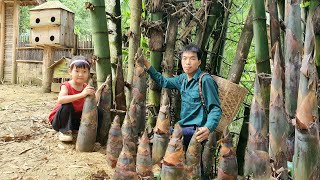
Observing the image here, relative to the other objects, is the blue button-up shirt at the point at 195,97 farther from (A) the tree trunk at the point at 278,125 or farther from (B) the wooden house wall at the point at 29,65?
(B) the wooden house wall at the point at 29,65

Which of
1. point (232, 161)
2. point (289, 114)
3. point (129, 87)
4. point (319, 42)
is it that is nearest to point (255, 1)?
point (319, 42)

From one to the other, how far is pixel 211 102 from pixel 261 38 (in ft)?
2.11

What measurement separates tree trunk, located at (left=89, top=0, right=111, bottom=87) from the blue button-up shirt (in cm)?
41

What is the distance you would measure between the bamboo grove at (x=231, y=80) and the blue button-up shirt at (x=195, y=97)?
0.15m

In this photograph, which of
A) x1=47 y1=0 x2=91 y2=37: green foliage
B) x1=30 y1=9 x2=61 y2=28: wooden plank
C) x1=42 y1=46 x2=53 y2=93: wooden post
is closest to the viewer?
x1=30 y1=9 x2=61 y2=28: wooden plank

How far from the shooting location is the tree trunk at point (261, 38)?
2.38 m

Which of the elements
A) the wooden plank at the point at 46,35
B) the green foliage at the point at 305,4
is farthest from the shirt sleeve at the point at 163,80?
the wooden plank at the point at 46,35

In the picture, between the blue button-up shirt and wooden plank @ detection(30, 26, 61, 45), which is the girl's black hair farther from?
wooden plank @ detection(30, 26, 61, 45)

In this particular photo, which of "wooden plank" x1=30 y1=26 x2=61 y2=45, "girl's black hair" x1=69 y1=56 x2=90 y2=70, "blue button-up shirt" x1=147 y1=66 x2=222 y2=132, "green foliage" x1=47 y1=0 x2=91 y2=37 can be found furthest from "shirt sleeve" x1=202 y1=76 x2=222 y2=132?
"green foliage" x1=47 y1=0 x2=91 y2=37

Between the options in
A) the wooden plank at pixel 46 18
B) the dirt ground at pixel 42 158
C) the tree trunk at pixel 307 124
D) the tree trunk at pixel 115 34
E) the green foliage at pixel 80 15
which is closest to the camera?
the tree trunk at pixel 307 124

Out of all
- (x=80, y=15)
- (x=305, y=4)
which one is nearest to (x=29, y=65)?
(x=80, y=15)

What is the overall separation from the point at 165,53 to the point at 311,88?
5.93ft

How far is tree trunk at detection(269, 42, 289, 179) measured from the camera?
72.5 inches

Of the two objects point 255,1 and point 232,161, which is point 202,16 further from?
point 232,161
